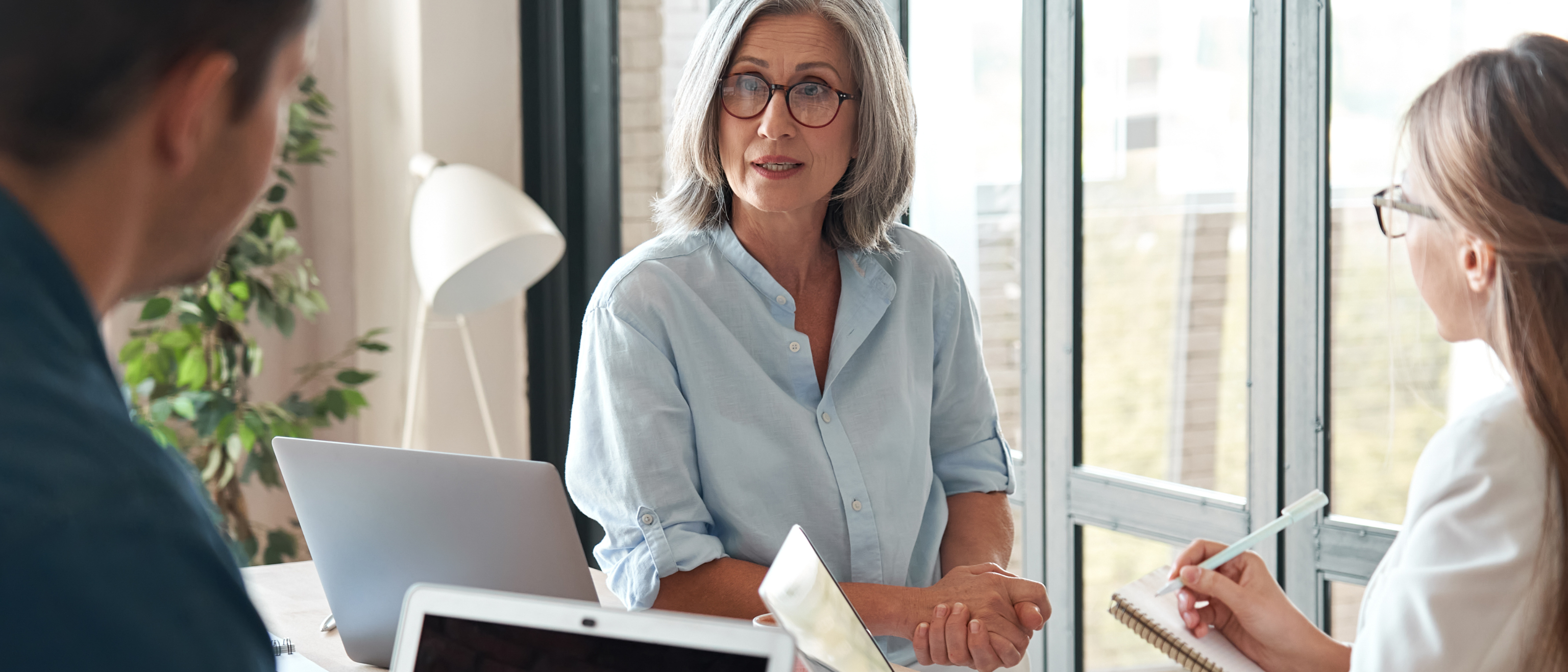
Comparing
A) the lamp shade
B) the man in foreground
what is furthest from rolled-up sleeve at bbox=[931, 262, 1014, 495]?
the lamp shade

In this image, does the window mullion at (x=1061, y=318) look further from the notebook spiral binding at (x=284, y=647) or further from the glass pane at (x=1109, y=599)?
the notebook spiral binding at (x=284, y=647)

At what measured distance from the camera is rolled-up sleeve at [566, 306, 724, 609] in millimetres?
1323

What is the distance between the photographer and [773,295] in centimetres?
146

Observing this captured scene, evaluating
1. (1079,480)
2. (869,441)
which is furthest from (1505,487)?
(1079,480)

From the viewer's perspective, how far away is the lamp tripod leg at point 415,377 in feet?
9.87

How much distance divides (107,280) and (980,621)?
→ 1.00 meters

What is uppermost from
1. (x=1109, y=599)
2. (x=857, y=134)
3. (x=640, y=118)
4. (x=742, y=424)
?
(x=640, y=118)

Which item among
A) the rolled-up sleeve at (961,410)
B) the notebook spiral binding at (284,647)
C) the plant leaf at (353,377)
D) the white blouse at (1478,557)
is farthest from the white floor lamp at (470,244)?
the white blouse at (1478,557)

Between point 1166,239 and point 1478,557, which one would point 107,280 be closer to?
point 1478,557

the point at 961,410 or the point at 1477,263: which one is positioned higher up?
the point at 1477,263

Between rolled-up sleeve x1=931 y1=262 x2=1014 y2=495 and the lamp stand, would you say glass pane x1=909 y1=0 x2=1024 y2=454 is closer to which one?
rolled-up sleeve x1=931 y1=262 x2=1014 y2=495

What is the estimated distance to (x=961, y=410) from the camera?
161 centimetres

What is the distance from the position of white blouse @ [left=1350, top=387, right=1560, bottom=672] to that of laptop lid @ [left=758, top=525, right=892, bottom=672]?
0.41 m

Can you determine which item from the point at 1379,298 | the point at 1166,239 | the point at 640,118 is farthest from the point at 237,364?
the point at 1379,298
